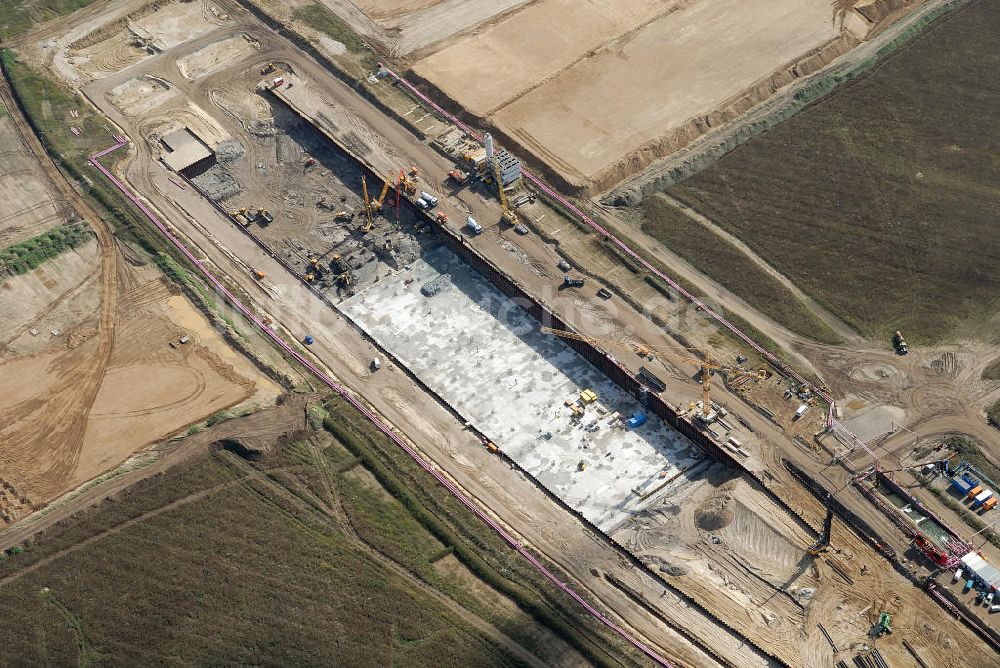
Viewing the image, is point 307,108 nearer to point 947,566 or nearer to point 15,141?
point 15,141

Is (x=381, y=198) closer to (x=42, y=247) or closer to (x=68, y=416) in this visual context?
(x=42, y=247)

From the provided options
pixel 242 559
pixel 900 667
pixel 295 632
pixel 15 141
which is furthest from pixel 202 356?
pixel 900 667

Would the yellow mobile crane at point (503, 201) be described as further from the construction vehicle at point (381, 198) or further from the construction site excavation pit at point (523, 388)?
the construction vehicle at point (381, 198)

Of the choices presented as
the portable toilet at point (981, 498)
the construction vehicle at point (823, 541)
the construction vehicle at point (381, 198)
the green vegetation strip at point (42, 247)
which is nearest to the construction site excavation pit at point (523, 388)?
the construction vehicle at point (381, 198)

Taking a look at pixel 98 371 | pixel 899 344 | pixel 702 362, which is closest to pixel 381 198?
pixel 98 371

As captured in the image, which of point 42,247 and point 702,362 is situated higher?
point 702,362

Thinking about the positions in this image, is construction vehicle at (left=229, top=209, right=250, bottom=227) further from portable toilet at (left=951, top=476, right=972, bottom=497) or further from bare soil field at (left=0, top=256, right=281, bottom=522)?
portable toilet at (left=951, top=476, right=972, bottom=497)
